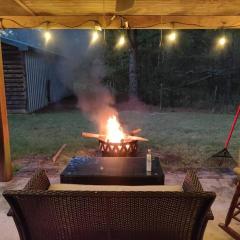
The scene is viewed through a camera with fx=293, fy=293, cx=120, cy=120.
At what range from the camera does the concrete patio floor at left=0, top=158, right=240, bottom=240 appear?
9.52 ft

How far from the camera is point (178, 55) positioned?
51.5 feet

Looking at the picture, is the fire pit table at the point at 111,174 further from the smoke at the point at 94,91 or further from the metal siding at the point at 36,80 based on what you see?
the metal siding at the point at 36,80

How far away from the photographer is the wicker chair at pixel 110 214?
172 centimetres

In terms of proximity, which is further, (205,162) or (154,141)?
(154,141)

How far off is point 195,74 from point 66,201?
1469cm

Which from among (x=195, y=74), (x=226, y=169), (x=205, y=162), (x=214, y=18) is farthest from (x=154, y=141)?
(x=195, y=74)

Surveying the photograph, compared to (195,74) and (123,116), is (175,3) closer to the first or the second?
(123,116)

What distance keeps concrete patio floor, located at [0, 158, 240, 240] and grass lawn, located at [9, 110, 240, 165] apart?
87cm

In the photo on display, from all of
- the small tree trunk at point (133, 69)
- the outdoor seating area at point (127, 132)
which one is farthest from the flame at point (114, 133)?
the small tree trunk at point (133, 69)

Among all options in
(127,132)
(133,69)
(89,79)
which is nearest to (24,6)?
(127,132)

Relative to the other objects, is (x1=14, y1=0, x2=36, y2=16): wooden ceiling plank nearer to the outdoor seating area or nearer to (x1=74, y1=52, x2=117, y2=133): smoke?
the outdoor seating area

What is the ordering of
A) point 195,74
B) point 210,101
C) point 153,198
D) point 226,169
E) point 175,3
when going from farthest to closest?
point 195,74
point 210,101
point 226,169
point 175,3
point 153,198

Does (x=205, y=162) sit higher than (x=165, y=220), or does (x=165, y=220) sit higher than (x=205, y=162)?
(x=165, y=220)

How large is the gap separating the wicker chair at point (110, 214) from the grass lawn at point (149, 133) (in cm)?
359
